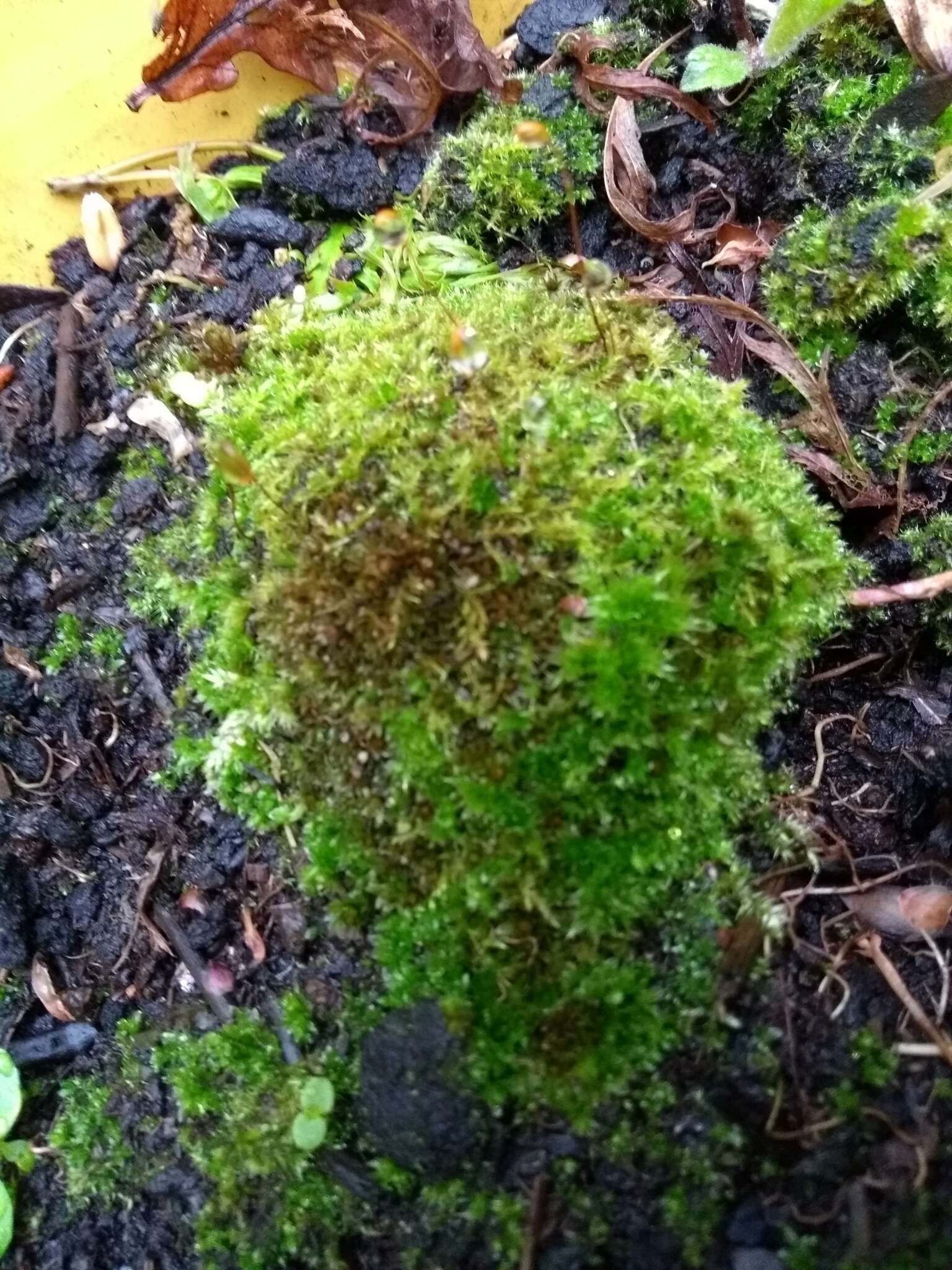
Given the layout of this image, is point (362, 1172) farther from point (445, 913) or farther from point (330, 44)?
point (330, 44)

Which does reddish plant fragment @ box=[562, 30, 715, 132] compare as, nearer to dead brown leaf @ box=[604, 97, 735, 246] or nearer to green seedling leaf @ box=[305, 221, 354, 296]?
dead brown leaf @ box=[604, 97, 735, 246]

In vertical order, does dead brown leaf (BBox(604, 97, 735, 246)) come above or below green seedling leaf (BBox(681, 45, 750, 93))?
below

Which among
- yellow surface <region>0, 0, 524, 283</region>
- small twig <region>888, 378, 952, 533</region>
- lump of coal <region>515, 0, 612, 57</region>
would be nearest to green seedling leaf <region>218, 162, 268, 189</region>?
yellow surface <region>0, 0, 524, 283</region>

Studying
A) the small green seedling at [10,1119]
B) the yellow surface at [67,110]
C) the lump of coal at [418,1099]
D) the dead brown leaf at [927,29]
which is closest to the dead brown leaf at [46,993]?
the small green seedling at [10,1119]

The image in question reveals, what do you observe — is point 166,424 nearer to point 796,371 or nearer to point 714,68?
point 796,371

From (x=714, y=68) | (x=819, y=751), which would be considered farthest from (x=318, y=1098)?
(x=714, y=68)

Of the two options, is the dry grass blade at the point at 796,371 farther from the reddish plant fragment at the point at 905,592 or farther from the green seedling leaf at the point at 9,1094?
the green seedling leaf at the point at 9,1094

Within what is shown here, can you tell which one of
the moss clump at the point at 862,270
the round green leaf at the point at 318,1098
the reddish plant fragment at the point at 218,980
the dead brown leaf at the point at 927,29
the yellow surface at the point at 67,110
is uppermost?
the yellow surface at the point at 67,110
